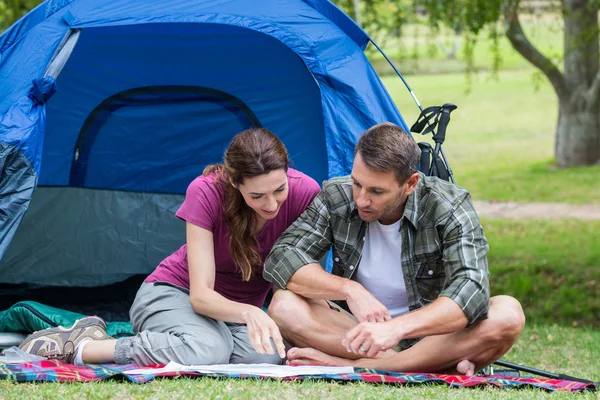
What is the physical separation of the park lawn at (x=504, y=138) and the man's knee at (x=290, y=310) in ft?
16.3

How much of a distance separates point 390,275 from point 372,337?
1.84 feet

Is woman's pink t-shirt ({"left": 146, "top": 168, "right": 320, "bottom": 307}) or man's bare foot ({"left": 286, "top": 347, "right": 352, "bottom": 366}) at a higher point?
woman's pink t-shirt ({"left": 146, "top": 168, "right": 320, "bottom": 307})

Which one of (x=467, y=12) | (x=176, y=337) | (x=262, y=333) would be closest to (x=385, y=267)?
A: (x=262, y=333)

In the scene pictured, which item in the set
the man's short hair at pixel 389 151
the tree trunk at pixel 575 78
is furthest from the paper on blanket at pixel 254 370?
the tree trunk at pixel 575 78

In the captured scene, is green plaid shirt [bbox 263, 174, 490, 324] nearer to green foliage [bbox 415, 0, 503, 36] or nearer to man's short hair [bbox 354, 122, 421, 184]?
man's short hair [bbox 354, 122, 421, 184]

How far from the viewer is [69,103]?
5207mm

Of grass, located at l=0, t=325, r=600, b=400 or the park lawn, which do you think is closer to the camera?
grass, located at l=0, t=325, r=600, b=400

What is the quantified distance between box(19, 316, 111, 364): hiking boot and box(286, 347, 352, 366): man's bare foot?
79 centimetres

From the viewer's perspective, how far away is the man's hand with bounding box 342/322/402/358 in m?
3.04

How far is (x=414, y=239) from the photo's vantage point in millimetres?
3480

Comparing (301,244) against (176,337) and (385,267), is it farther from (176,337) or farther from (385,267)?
(176,337)

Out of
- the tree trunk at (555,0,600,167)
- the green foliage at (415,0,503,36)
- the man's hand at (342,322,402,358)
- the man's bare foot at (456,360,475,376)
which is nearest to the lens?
the man's hand at (342,322,402,358)

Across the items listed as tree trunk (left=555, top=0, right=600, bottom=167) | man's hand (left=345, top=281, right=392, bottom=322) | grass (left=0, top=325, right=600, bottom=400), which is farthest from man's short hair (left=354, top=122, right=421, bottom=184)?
tree trunk (left=555, top=0, right=600, bottom=167)

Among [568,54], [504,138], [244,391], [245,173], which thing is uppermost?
[245,173]
